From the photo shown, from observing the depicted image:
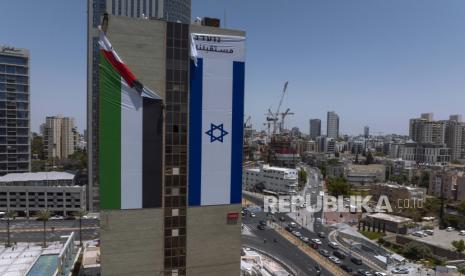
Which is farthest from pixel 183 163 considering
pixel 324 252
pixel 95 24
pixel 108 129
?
pixel 95 24

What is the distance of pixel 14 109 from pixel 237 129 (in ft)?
160

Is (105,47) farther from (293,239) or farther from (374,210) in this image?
(374,210)

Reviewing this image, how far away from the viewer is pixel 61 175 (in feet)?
161

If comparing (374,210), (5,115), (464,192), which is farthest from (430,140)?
(5,115)

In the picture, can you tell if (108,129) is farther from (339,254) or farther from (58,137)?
(58,137)

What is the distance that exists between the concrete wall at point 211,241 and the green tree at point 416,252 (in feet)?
96.1

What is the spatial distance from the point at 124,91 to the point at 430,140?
121 metres

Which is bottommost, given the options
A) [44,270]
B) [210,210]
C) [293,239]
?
[293,239]

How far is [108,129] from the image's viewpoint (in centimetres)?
1137

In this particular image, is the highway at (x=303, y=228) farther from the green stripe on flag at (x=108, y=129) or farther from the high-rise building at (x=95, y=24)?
the green stripe on flag at (x=108, y=129)

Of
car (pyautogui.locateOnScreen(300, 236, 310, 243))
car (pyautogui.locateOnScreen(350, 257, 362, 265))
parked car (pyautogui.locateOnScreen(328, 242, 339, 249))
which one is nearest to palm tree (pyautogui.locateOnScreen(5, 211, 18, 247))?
car (pyautogui.locateOnScreen(300, 236, 310, 243))

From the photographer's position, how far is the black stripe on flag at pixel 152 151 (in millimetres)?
11789

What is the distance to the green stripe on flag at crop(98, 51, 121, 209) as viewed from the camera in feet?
37.0

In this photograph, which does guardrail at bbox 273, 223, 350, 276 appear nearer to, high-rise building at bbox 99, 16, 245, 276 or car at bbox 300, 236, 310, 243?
car at bbox 300, 236, 310, 243
